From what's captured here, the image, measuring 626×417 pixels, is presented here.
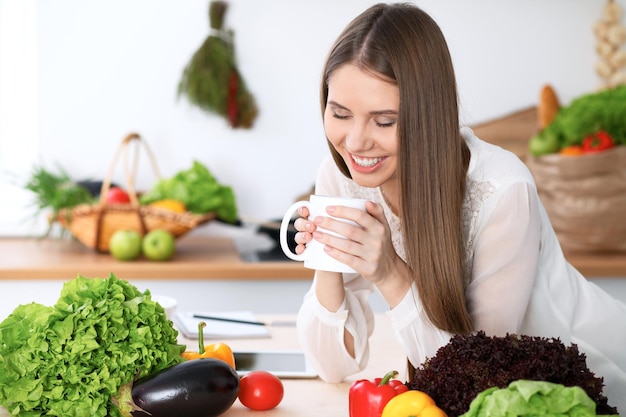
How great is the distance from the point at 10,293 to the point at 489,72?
204 cm

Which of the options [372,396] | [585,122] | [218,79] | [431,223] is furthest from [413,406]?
[218,79]

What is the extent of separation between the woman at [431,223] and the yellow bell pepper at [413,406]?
0.29 m

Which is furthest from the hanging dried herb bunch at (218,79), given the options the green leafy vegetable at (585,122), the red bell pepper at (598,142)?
the red bell pepper at (598,142)

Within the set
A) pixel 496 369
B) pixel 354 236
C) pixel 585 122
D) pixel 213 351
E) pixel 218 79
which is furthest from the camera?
pixel 218 79

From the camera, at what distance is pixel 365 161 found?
1616 millimetres

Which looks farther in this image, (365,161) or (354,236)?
(365,161)

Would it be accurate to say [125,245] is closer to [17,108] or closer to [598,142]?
[17,108]

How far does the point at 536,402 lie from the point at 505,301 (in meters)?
0.57

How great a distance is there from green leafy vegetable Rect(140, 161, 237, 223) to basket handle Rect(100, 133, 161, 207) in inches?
4.0

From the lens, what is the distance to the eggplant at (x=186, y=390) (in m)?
1.36

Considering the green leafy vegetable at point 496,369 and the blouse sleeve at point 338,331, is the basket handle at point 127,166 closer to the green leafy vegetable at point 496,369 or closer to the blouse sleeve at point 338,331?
the blouse sleeve at point 338,331

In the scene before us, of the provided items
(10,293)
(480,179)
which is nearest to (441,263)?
(480,179)

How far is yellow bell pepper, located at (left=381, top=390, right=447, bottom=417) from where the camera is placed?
48.0 inches

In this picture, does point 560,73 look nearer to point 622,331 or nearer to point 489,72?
point 489,72
